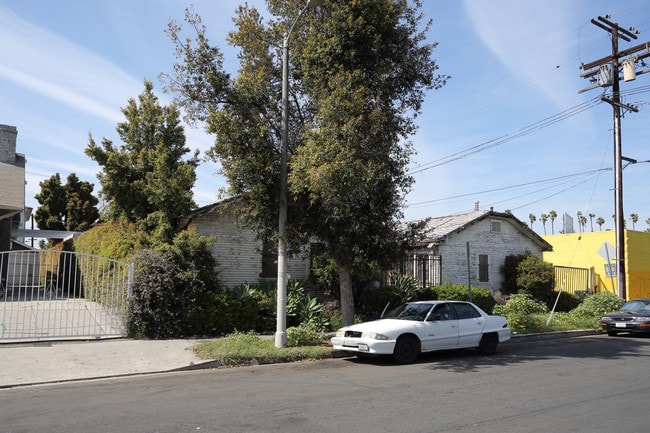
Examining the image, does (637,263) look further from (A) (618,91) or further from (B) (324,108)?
(B) (324,108)

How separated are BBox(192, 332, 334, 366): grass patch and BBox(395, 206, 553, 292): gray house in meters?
8.75

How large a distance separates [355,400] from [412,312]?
454 cm

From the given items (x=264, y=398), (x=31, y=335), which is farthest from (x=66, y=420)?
(x=31, y=335)

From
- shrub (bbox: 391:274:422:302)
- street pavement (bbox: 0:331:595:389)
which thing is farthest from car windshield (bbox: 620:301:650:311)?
street pavement (bbox: 0:331:595:389)

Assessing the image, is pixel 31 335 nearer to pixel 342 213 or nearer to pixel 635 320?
pixel 342 213

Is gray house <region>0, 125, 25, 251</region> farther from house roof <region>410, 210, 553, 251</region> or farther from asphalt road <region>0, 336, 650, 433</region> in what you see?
house roof <region>410, 210, 553, 251</region>

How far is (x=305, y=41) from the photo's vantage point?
39.4ft

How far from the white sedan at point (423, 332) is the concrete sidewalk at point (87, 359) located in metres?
3.16

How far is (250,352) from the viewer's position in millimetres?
10406

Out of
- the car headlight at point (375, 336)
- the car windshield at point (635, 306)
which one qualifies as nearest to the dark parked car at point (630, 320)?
the car windshield at point (635, 306)

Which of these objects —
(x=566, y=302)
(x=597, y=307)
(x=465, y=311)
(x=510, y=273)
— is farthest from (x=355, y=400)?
(x=566, y=302)

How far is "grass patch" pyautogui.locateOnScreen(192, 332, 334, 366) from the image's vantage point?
33.3 feet

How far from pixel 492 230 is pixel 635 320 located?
8889 millimetres

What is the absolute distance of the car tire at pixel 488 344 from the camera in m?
11.6
